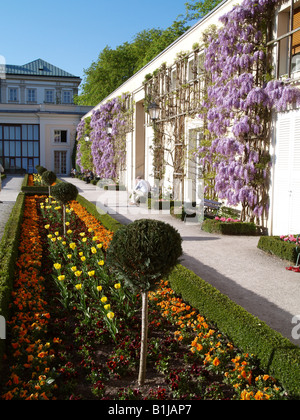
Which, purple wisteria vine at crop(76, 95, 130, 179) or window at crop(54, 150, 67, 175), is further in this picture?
window at crop(54, 150, 67, 175)

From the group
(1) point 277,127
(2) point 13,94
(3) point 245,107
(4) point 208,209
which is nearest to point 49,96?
(2) point 13,94

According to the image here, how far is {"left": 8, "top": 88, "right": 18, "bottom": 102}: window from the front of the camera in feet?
129

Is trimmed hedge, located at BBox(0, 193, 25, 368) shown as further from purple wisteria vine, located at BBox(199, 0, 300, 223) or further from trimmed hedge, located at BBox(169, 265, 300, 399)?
purple wisteria vine, located at BBox(199, 0, 300, 223)

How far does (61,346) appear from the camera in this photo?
137 inches

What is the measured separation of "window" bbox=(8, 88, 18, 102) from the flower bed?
38063 mm

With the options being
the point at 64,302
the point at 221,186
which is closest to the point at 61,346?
the point at 64,302

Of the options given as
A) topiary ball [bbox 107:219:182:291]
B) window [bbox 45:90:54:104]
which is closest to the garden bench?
topiary ball [bbox 107:219:182:291]

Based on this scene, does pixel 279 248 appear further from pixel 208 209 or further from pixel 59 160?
pixel 59 160

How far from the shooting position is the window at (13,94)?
3941cm

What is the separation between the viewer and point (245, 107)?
8.04 meters

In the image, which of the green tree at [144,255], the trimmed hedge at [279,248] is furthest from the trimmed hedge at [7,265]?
the trimmed hedge at [279,248]

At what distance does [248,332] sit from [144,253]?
3.56 ft

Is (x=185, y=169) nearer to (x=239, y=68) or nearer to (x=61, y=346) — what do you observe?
(x=239, y=68)
